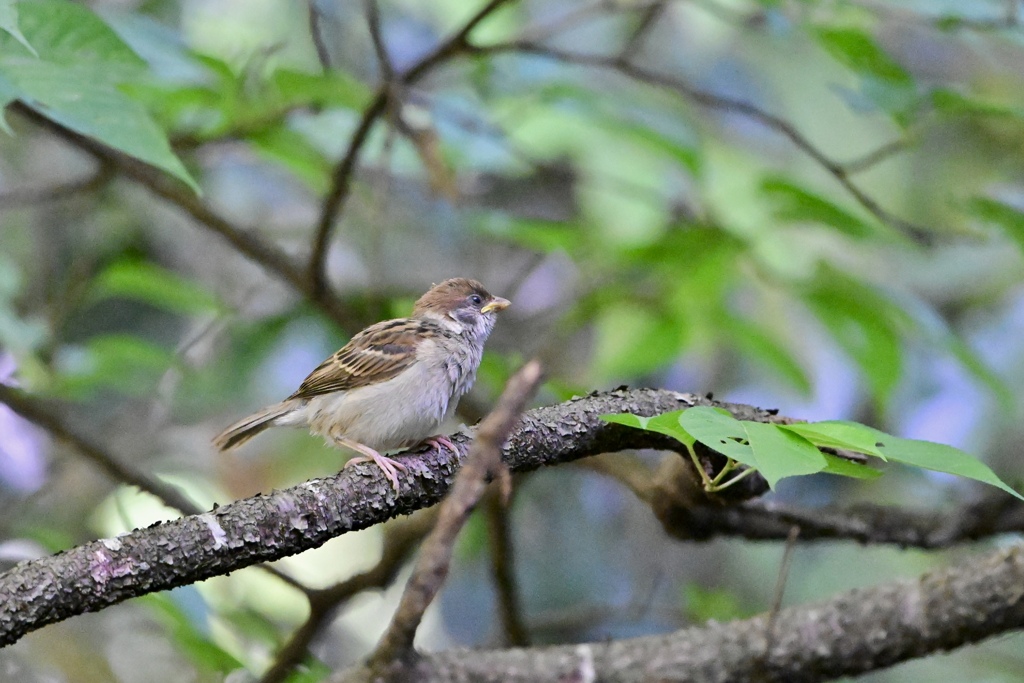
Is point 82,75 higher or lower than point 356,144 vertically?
higher

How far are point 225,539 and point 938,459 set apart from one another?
1257mm

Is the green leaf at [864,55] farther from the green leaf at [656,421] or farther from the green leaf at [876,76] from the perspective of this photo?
the green leaf at [656,421]

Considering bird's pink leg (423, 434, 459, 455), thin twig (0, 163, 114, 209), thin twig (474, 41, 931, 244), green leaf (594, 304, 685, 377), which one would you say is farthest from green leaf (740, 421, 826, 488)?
thin twig (0, 163, 114, 209)

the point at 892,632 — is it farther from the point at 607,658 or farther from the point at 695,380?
the point at 695,380

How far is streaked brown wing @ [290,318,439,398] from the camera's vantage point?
3.30 metres

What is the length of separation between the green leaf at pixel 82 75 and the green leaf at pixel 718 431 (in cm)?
112

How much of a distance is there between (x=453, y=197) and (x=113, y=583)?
1.97 metres

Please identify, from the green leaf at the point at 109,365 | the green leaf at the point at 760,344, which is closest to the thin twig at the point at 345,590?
the green leaf at the point at 109,365

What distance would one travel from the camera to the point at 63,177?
5812mm

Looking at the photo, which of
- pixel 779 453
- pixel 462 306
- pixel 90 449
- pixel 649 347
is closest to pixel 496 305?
pixel 462 306

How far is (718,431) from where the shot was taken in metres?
1.69

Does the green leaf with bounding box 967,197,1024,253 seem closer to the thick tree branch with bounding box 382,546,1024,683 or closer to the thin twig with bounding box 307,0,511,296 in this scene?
the thick tree branch with bounding box 382,546,1024,683

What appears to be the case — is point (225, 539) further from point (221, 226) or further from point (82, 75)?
point (221, 226)

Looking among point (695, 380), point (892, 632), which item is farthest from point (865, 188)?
point (892, 632)
